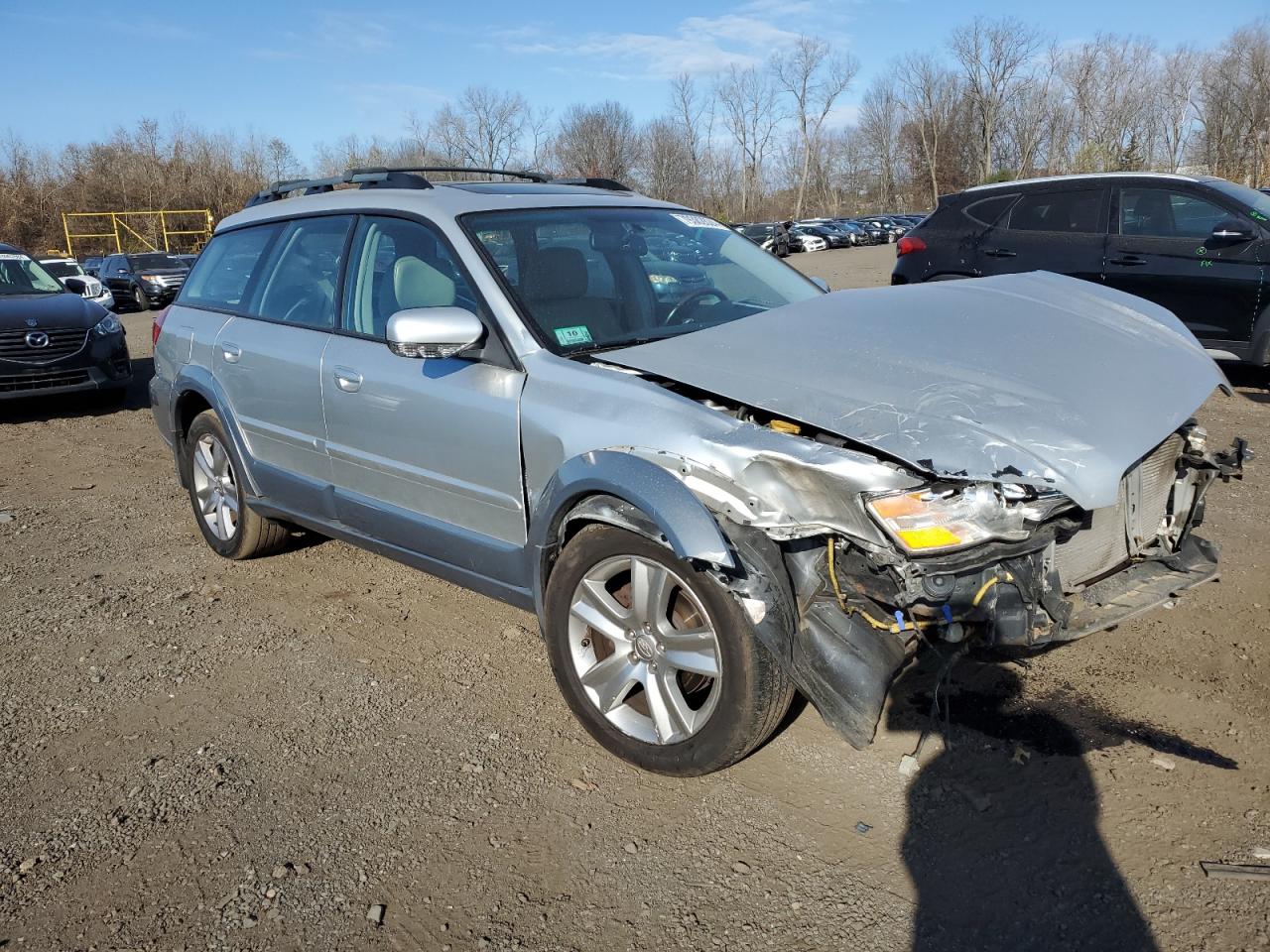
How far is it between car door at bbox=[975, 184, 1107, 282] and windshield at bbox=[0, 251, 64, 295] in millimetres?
9483

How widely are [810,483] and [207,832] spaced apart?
2.08 meters

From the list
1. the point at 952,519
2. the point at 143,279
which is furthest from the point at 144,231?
the point at 952,519

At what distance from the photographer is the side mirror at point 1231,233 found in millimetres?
7641

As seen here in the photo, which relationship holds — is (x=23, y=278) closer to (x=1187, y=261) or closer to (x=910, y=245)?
(x=910, y=245)

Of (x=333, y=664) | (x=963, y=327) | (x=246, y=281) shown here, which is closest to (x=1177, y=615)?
(x=963, y=327)

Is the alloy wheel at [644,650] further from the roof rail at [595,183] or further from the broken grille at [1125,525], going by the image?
the roof rail at [595,183]

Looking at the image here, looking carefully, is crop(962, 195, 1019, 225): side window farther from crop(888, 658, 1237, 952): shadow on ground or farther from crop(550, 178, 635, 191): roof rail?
crop(888, 658, 1237, 952): shadow on ground

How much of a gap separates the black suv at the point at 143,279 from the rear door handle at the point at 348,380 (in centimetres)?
2225

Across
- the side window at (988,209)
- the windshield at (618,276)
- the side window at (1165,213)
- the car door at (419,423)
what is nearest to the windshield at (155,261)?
the side window at (988,209)

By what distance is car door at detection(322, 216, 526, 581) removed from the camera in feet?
11.4

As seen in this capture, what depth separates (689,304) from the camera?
3969 millimetres

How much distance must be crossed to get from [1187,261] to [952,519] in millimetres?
6684

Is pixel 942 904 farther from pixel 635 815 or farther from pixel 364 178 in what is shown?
pixel 364 178

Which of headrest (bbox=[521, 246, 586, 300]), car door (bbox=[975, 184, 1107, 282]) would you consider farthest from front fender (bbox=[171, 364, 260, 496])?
car door (bbox=[975, 184, 1107, 282])
